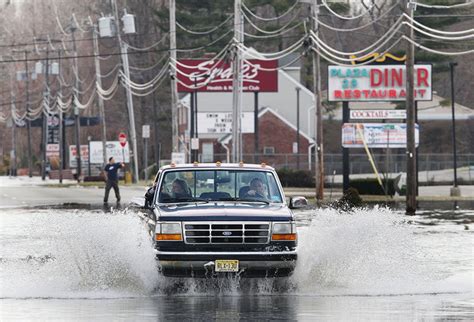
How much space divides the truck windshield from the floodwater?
31.2 inches

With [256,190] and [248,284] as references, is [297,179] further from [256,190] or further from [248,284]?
[248,284]

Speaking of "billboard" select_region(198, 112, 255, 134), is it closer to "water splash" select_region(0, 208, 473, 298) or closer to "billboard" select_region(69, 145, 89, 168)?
"billboard" select_region(69, 145, 89, 168)

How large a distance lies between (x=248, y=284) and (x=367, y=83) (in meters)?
44.0

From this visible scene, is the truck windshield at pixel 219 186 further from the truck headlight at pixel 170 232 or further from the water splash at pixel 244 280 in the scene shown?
the truck headlight at pixel 170 232

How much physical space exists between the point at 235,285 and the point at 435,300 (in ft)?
8.53

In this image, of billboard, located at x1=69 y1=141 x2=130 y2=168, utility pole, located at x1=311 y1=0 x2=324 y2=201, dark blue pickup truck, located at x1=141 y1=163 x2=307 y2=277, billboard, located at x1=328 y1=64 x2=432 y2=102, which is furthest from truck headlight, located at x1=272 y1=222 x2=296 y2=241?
billboard, located at x1=69 y1=141 x2=130 y2=168

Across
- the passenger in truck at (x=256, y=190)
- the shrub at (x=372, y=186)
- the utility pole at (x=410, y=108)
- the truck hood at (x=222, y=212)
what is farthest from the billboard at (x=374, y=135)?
the truck hood at (x=222, y=212)

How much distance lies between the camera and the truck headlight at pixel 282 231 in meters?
17.3

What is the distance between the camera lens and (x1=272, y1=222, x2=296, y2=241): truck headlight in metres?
17.3

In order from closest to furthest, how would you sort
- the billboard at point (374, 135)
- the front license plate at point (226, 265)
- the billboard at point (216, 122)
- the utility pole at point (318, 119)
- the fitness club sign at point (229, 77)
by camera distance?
the front license plate at point (226, 265), the utility pole at point (318, 119), the billboard at point (374, 135), the fitness club sign at point (229, 77), the billboard at point (216, 122)

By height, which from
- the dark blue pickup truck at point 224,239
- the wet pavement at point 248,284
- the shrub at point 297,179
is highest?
the dark blue pickup truck at point 224,239

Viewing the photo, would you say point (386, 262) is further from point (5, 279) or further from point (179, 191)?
point (5, 279)

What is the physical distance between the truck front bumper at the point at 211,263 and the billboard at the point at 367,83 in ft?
144

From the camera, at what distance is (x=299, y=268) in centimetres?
1825
